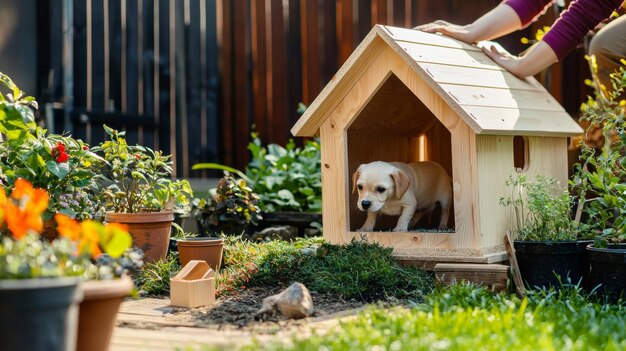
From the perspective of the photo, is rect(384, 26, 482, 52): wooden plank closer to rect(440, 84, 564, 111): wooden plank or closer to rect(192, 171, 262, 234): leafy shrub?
rect(440, 84, 564, 111): wooden plank

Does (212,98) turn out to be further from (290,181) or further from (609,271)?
(609,271)

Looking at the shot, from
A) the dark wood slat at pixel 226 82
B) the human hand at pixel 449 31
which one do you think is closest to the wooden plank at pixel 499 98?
the human hand at pixel 449 31

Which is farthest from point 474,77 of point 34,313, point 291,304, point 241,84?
point 241,84

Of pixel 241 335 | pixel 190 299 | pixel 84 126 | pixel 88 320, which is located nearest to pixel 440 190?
pixel 190 299

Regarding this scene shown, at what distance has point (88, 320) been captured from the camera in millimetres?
2412

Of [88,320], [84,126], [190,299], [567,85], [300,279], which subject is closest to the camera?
[88,320]

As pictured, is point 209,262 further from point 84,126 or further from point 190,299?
point 84,126

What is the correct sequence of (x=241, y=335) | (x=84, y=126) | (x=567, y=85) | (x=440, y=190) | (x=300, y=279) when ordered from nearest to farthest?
1. (x=241, y=335)
2. (x=300, y=279)
3. (x=440, y=190)
4. (x=567, y=85)
5. (x=84, y=126)

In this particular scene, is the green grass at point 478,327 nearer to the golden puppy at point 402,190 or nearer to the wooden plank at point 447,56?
the golden puppy at point 402,190

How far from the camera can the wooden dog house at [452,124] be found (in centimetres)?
410

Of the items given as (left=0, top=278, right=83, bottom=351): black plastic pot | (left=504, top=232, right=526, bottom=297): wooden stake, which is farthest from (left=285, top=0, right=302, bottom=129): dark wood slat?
(left=0, top=278, right=83, bottom=351): black plastic pot

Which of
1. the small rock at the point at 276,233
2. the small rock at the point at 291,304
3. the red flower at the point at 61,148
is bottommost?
the small rock at the point at 291,304

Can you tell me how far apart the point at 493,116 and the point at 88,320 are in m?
2.54

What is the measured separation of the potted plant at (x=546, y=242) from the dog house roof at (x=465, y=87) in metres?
0.39
